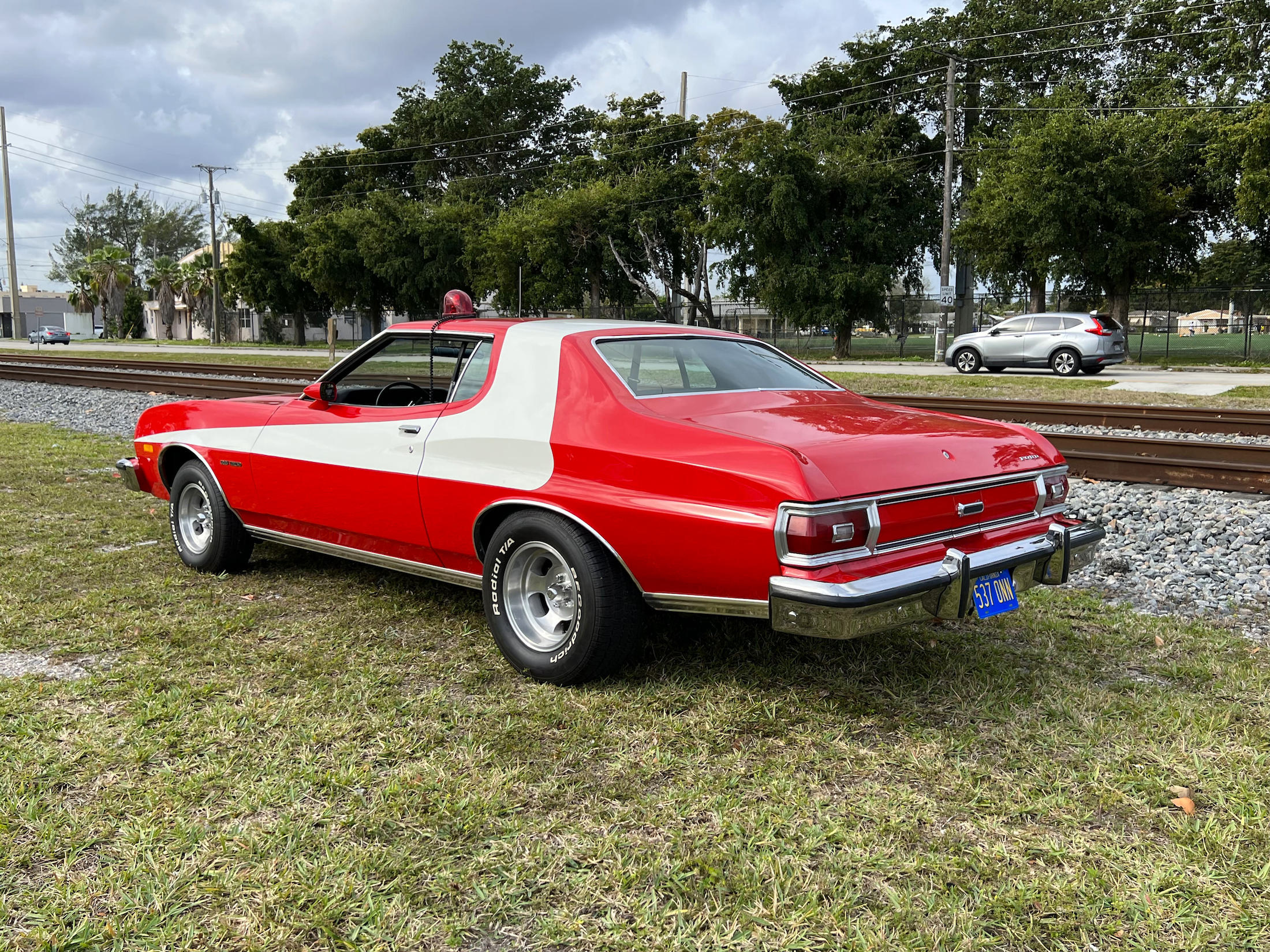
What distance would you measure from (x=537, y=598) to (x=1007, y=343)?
2038cm

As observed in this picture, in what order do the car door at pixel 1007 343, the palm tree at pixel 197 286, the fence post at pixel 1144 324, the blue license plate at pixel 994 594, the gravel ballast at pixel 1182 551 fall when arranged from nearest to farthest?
the blue license plate at pixel 994 594, the gravel ballast at pixel 1182 551, the car door at pixel 1007 343, the fence post at pixel 1144 324, the palm tree at pixel 197 286

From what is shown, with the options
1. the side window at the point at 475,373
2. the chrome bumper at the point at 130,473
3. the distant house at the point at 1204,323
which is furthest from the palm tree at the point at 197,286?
the side window at the point at 475,373

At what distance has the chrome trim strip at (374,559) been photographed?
14.4ft

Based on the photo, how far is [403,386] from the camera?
483 centimetres

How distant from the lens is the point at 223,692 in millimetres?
3883

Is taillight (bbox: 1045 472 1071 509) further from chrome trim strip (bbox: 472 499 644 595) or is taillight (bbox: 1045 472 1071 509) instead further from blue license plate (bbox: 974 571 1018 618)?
chrome trim strip (bbox: 472 499 644 595)

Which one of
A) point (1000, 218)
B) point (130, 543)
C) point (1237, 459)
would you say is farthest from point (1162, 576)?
point (1000, 218)

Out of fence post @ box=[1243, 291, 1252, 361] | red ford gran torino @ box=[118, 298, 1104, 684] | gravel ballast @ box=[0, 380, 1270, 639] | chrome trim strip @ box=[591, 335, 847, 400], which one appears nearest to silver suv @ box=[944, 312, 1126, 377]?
fence post @ box=[1243, 291, 1252, 361]

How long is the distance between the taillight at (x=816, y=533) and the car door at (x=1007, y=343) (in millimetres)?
20351

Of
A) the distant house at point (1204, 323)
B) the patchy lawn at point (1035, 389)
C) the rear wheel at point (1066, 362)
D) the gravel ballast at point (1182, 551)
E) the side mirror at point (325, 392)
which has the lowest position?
the gravel ballast at point (1182, 551)

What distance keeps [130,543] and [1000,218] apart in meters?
26.2

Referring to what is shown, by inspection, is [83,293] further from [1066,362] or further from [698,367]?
[698,367]

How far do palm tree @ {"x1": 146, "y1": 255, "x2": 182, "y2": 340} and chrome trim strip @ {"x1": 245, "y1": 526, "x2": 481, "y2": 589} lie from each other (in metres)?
72.4

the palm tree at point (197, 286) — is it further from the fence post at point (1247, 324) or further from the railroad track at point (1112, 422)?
the fence post at point (1247, 324)
